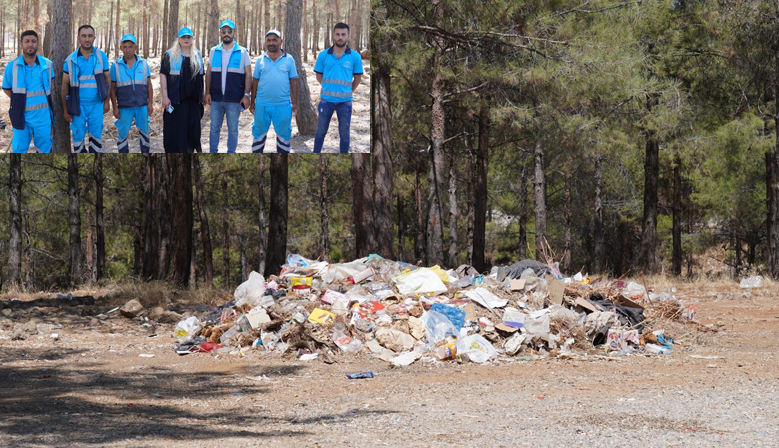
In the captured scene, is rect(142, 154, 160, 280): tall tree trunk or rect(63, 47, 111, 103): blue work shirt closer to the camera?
rect(63, 47, 111, 103): blue work shirt

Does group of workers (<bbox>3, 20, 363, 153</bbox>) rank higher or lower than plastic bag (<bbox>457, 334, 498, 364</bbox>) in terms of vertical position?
higher

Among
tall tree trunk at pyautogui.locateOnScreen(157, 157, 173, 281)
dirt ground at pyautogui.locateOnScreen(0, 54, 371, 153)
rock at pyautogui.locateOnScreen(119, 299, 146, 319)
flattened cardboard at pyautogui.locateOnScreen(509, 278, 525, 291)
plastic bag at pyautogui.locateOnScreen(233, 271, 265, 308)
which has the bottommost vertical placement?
rock at pyautogui.locateOnScreen(119, 299, 146, 319)

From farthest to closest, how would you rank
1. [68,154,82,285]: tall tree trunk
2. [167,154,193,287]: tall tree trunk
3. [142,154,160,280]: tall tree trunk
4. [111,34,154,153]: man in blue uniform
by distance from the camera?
[68,154,82,285]: tall tree trunk < [142,154,160,280]: tall tree trunk < [167,154,193,287]: tall tree trunk < [111,34,154,153]: man in blue uniform

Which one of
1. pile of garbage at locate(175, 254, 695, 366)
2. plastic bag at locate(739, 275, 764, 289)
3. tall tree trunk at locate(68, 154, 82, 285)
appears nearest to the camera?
pile of garbage at locate(175, 254, 695, 366)

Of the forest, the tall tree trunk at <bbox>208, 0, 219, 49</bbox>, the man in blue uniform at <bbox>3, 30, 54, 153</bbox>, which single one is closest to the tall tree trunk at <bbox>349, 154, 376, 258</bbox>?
the forest

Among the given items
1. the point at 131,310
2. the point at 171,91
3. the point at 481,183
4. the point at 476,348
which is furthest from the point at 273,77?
the point at 481,183

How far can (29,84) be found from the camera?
11.8 meters

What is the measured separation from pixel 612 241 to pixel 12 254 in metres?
20.7

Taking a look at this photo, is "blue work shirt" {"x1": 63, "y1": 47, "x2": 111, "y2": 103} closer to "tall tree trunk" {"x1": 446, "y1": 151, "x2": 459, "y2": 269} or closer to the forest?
the forest

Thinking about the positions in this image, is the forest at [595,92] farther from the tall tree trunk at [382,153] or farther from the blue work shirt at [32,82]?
the blue work shirt at [32,82]

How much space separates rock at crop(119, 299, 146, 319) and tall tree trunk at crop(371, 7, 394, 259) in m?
4.64

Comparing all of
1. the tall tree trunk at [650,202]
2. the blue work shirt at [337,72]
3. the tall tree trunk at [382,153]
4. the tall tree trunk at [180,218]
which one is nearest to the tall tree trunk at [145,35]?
the blue work shirt at [337,72]

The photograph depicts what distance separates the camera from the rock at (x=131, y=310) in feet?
37.3

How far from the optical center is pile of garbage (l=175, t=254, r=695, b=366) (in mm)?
8789
